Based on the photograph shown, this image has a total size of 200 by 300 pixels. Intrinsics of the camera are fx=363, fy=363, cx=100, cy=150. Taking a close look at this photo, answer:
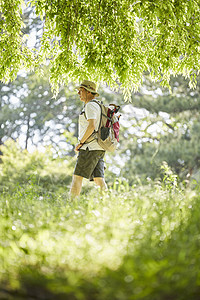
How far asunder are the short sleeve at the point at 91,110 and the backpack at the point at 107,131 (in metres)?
0.11

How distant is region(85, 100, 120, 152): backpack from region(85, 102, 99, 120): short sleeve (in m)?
0.11

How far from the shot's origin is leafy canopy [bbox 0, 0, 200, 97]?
14.2 feet

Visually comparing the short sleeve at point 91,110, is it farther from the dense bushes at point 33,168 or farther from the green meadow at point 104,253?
the dense bushes at point 33,168

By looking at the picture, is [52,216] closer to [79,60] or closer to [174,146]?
[79,60]

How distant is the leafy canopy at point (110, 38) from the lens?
4336 mm

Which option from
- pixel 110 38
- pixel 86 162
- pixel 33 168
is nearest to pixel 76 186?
pixel 86 162

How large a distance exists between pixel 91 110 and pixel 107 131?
349mm

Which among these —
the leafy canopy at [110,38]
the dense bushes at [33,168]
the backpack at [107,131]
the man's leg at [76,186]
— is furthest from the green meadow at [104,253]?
the dense bushes at [33,168]

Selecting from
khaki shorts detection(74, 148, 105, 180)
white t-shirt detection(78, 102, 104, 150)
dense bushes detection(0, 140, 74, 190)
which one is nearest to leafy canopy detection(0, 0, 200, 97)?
white t-shirt detection(78, 102, 104, 150)

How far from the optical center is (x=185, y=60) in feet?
16.0

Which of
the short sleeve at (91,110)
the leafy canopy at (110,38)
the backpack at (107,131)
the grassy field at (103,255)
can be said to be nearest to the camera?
the grassy field at (103,255)

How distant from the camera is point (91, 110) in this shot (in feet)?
14.7

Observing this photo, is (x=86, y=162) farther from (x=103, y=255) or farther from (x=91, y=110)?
(x=103, y=255)

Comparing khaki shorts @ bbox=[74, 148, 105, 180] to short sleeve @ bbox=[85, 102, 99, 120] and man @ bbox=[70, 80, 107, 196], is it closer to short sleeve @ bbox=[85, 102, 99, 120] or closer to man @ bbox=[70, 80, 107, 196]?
man @ bbox=[70, 80, 107, 196]
